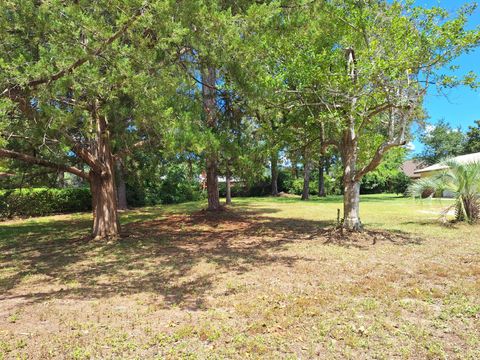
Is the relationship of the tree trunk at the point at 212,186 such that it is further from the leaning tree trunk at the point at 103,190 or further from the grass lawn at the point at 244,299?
the grass lawn at the point at 244,299

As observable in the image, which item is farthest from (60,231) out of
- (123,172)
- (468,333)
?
(468,333)

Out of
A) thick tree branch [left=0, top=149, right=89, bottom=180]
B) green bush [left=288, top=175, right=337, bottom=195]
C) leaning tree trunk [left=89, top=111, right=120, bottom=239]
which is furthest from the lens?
green bush [left=288, top=175, right=337, bottom=195]

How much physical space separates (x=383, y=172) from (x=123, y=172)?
27.1m

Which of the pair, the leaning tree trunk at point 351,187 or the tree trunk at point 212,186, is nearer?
the leaning tree trunk at point 351,187

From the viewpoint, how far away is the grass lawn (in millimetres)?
3477

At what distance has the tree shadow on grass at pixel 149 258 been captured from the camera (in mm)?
5375

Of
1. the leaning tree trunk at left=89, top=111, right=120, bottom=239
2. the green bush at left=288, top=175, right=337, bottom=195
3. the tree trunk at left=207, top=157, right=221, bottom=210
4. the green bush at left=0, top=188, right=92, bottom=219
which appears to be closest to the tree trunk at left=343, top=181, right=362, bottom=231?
the tree trunk at left=207, top=157, right=221, bottom=210

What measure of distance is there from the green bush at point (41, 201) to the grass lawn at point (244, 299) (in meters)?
8.25

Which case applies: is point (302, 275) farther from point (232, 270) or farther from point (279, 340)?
point (279, 340)

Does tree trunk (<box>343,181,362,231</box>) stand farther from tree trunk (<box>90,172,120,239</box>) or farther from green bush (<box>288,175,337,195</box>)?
green bush (<box>288,175,337,195</box>)

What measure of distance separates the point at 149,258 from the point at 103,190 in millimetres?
3055

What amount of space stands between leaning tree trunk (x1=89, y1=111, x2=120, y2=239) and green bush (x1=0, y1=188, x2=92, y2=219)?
6724mm

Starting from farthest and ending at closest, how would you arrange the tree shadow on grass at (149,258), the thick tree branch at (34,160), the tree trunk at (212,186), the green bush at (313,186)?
the green bush at (313,186) < the tree trunk at (212,186) < the thick tree branch at (34,160) < the tree shadow on grass at (149,258)

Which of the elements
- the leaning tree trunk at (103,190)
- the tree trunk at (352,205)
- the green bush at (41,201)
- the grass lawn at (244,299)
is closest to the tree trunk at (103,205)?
the leaning tree trunk at (103,190)
